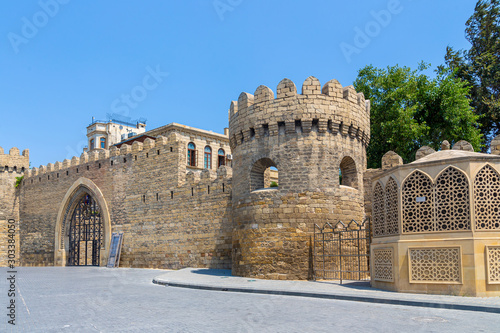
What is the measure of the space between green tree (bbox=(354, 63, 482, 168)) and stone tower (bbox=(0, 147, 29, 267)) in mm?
22249

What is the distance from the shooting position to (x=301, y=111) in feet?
44.5

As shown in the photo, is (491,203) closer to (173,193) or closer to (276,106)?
(276,106)

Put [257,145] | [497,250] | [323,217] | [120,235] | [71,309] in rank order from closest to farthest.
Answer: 1. [71,309]
2. [497,250]
3. [323,217]
4. [257,145]
5. [120,235]

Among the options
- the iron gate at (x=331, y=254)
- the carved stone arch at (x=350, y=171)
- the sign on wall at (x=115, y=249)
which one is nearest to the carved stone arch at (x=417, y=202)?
the iron gate at (x=331, y=254)

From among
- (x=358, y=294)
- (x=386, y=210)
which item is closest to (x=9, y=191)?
(x=386, y=210)

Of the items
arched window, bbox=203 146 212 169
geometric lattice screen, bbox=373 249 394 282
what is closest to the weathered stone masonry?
geometric lattice screen, bbox=373 249 394 282

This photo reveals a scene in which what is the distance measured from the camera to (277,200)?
13.5 metres

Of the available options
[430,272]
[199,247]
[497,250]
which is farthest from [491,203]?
[199,247]

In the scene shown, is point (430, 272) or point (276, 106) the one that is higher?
point (276, 106)

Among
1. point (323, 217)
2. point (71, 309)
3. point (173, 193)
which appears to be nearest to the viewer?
point (71, 309)

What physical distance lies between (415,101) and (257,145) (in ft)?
41.0

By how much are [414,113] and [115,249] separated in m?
16.2

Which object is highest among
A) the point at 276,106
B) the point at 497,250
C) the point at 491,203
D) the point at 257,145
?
the point at 276,106

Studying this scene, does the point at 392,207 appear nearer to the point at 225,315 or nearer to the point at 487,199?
the point at 487,199
